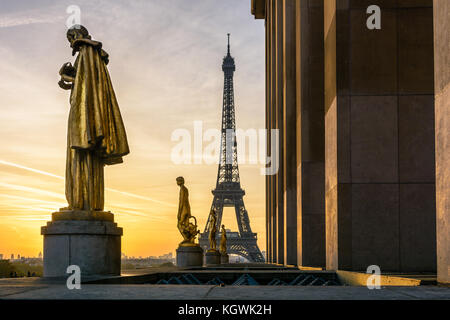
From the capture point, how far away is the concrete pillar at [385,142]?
11078 millimetres

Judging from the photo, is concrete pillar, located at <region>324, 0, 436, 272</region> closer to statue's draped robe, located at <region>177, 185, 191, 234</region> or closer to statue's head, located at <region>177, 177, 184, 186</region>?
statue's head, located at <region>177, 177, 184, 186</region>

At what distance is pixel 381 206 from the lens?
36.7 feet

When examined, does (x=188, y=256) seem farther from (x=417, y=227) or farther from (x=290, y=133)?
(x=417, y=227)

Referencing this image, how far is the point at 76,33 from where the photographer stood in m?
8.85

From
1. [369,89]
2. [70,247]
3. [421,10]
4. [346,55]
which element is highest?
[421,10]

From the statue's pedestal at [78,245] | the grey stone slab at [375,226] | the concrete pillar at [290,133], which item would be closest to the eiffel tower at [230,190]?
the concrete pillar at [290,133]

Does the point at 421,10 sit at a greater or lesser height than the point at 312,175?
greater

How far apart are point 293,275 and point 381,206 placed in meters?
2.44

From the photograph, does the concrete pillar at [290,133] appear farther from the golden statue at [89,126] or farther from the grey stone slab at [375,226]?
the golden statue at [89,126]

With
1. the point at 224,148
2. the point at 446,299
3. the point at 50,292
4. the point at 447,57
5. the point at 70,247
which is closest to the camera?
the point at 446,299

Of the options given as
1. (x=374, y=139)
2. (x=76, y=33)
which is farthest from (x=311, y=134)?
(x=76, y=33)

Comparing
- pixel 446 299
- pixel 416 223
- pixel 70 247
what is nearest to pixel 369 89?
pixel 416 223

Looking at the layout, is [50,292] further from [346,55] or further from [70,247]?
[346,55]

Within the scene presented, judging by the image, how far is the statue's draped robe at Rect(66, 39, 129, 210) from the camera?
835 centimetres
